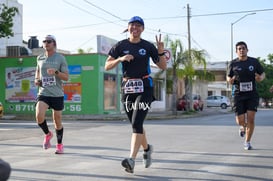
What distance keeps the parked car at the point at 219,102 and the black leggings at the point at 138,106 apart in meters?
42.7

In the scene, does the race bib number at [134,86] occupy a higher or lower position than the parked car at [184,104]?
higher

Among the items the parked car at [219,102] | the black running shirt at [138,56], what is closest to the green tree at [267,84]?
the parked car at [219,102]

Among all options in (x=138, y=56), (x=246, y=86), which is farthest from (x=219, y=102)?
(x=138, y=56)

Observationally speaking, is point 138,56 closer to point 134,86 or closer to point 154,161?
point 134,86

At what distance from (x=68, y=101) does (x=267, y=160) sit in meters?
20.5

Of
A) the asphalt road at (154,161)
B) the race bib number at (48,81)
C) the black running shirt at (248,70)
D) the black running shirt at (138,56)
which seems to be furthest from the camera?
the black running shirt at (248,70)

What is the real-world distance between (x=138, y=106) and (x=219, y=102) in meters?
43.8

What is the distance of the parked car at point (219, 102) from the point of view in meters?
48.3

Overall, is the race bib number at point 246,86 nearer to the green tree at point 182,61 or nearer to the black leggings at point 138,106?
the black leggings at point 138,106

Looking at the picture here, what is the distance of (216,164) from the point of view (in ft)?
22.3

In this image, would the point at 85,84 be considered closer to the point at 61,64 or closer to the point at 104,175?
the point at 61,64

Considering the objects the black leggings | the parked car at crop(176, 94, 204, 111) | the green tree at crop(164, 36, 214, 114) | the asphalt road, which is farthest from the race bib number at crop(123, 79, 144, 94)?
the parked car at crop(176, 94, 204, 111)

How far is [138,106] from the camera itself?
6.13 metres

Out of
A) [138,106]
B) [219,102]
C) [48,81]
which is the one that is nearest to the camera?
[138,106]
